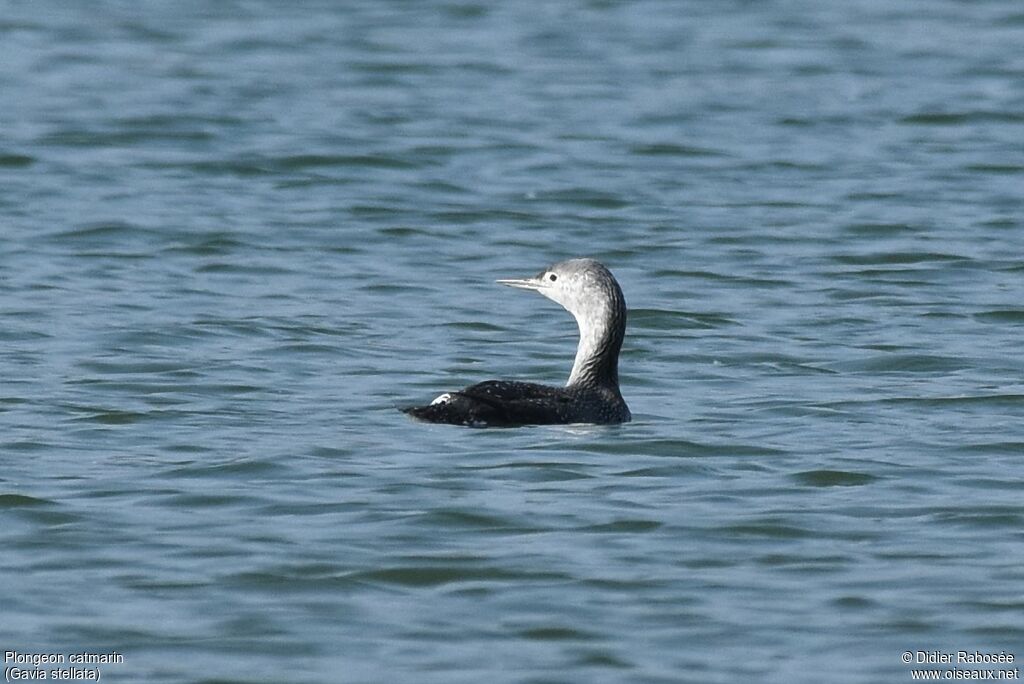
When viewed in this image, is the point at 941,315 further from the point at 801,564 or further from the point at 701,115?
the point at 701,115

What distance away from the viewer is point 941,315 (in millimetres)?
13820

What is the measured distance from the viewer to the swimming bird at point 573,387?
10133mm

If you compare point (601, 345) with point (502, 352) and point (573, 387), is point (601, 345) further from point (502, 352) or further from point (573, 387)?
point (502, 352)

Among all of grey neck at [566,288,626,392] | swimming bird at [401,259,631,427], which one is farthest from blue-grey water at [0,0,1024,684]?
grey neck at [566,288,626,392]

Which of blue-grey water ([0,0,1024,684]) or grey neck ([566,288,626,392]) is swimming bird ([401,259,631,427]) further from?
blue-grey water ([0,0,1024,684])

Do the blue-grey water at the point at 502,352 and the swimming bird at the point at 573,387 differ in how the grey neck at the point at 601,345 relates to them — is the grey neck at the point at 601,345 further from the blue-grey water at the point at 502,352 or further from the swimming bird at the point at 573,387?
the blue-grey water at the point at 502,352

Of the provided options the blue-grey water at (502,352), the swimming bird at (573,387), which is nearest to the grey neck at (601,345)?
the swimming bird at (573,387)

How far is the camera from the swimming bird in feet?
33.2

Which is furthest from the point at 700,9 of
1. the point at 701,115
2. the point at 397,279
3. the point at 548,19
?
the point at 397,279

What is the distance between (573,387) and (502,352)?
6.70ft

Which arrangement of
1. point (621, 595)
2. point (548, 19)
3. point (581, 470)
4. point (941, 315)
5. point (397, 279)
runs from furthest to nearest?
point (548, 19) → point (397, 279) → point (941, 315) → point (581, 470) → point (621, 595)

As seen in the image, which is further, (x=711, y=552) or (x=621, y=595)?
(x=711, y=552)

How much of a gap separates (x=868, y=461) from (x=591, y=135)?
1148 cm

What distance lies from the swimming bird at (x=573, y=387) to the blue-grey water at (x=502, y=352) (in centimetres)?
11
